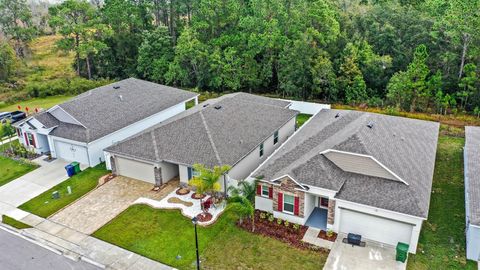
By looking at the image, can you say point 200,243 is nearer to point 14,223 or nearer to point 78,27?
point 14,223

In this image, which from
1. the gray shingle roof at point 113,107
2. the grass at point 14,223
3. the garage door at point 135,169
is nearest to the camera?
the grass at point 14,223

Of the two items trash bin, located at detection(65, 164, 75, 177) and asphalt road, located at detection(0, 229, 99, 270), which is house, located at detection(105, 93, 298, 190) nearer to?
trash bin, located at detection(65, 164, 75, 177)

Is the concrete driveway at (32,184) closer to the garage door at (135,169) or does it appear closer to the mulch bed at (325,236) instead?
the garage door at (135,169)

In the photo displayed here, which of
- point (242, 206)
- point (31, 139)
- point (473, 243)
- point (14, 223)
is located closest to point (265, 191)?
point (242, 206)

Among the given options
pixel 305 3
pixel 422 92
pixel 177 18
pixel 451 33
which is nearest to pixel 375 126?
pixel 422 92

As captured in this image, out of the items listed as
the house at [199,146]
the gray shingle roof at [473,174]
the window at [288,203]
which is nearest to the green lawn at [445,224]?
the gray shingle roof at [473,174]

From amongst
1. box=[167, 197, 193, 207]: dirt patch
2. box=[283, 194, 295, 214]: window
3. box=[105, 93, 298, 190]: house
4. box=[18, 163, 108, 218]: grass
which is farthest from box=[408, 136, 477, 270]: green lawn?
box=[18, 163, 108, 218]: grass
